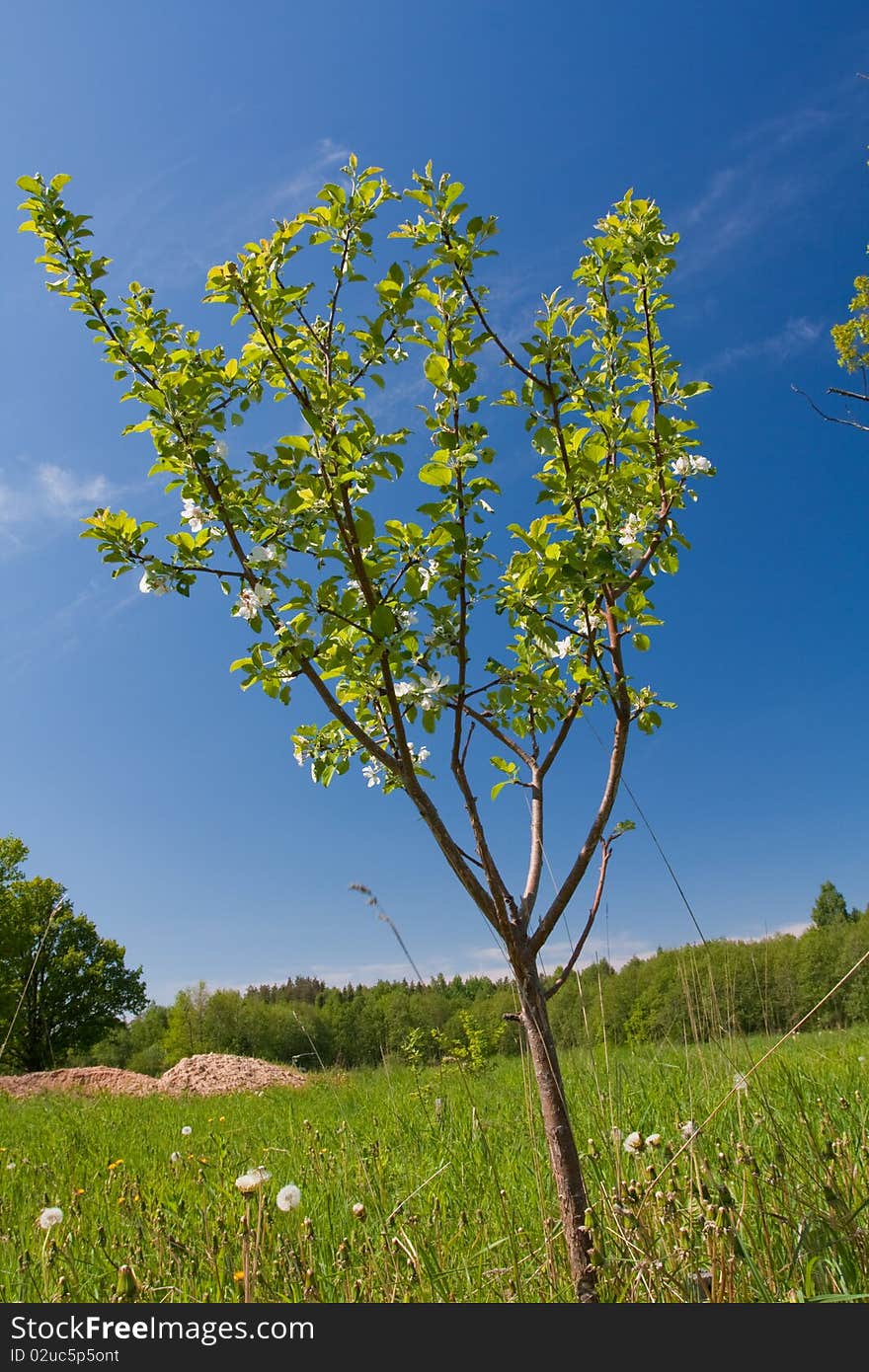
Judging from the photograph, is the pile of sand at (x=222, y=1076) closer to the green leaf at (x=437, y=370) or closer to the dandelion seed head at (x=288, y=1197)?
the dandelion seed head at (x=288, y=1197)

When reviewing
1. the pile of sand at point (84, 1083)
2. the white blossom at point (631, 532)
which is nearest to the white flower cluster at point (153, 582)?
the white blossom at point (631, 532)

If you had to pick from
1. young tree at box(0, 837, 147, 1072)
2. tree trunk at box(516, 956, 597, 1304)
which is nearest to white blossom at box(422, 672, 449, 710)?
tree trunk at box(516, 956, 597, 1304)

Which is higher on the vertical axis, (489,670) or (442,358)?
(442,358)

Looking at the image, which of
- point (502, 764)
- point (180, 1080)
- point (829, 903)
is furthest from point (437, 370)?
point (829, 903)

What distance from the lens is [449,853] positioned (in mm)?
2613

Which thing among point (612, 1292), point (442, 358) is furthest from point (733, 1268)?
point (442, 358)

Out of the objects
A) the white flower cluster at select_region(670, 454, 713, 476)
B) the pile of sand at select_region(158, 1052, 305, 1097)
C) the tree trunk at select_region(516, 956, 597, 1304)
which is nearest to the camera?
the tree trunk at select_region(516, 956, 597, 1304)

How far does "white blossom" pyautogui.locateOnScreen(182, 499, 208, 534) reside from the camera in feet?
8.69

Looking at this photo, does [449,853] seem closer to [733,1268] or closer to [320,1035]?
[733,1268]

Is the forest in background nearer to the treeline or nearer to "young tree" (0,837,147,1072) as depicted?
the treeline

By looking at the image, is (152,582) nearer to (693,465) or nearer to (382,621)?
(382,621)

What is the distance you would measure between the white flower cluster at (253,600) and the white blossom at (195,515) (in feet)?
0.83

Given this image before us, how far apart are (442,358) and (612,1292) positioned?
283 centimetres

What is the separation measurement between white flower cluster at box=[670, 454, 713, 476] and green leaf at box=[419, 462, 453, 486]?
0.89 metres
